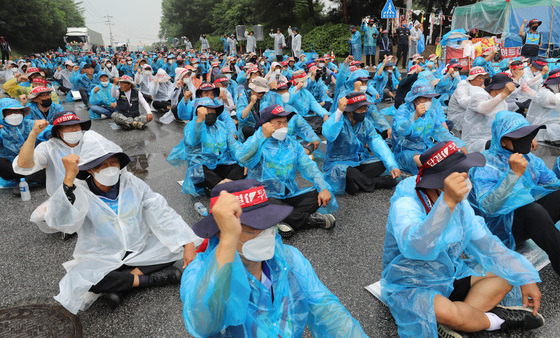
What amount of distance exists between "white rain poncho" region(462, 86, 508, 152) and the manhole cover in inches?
212

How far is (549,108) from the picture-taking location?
7297 mm

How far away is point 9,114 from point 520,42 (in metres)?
18.6

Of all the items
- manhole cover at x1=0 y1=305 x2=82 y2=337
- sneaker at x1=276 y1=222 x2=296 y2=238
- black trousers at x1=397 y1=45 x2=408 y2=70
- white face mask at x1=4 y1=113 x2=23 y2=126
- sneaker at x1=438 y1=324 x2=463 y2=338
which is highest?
black trousers at x1=397 y1=45 x2=408 y2=70

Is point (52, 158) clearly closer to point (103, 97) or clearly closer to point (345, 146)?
point (345, 146)

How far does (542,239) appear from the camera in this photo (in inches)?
123

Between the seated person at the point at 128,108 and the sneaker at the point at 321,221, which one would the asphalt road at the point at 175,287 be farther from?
the seated person at the point at 128,108

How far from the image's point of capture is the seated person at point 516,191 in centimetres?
308

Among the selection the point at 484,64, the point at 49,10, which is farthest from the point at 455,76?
the point at 49,10

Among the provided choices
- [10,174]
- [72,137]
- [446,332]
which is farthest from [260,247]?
[10,174]

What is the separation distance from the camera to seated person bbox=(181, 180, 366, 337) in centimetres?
139

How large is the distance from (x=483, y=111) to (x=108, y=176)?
17.6 ft

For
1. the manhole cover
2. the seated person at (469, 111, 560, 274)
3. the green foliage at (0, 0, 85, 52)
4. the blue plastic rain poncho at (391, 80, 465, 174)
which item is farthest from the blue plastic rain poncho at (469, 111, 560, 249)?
the green foliage at (0, 0, 85, 52)

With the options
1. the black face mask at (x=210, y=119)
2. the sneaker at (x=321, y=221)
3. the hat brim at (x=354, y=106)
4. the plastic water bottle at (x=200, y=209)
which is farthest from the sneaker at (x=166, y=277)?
the hat brim at (x=354, y=106)

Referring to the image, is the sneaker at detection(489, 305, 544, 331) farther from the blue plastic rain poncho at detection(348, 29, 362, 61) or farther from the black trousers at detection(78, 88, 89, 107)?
the blue plastic rain poncho at detection(348, 29, 362, 61)
